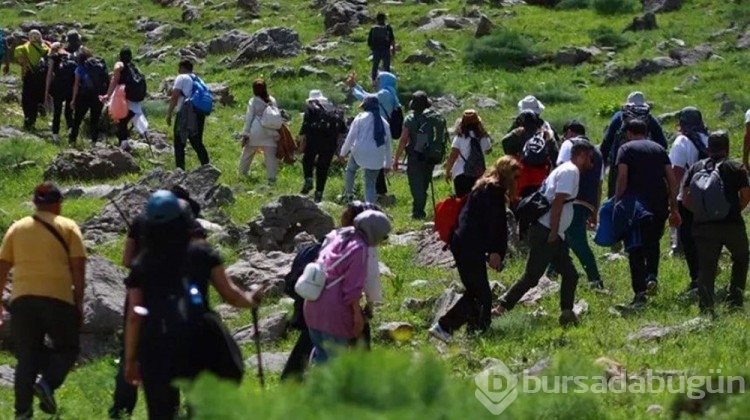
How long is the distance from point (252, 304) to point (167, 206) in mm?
1068

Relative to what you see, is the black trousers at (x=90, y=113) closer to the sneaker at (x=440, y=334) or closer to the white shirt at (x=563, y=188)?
the white shirt at (x=563, y=188)

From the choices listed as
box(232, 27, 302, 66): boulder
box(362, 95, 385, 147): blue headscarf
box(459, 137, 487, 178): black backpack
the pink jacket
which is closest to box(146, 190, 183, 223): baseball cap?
the pink jacket

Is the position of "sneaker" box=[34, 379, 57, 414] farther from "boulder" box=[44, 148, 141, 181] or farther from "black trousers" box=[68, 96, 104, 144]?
"black trousers" box=[68, 96, 104, 144]

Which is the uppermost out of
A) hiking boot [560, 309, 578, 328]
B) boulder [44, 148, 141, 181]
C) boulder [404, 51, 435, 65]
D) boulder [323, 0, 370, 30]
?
hiking boot [560, 309, 578, 328]

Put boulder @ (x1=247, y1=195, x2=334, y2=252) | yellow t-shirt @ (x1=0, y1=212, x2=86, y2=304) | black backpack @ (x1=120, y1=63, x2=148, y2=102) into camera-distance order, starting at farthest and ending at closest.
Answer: black backpack @ (x1=120, y1=63, x2=148, y2=102)
boulder @ (x1=247, y1=195, x2=334, y2=252)
yellow t-shirt @ (x1=0, y1=212, x2=86, y2=304)

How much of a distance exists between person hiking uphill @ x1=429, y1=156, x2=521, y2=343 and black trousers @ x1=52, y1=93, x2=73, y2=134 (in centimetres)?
1193

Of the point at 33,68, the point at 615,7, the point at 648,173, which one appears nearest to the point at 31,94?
the point at 33,68

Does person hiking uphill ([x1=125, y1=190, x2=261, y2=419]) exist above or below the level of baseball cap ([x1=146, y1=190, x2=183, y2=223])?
below

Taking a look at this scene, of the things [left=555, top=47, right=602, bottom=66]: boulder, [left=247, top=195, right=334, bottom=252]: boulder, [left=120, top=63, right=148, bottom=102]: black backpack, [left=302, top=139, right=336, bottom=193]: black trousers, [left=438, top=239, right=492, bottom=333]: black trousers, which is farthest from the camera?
[left=555, top=47, right=602, bottom=66]: boulder

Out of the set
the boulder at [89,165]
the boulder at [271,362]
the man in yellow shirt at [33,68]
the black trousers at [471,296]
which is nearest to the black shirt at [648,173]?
the black trousers at [471,296]

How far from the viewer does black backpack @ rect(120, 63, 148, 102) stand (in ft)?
68.8

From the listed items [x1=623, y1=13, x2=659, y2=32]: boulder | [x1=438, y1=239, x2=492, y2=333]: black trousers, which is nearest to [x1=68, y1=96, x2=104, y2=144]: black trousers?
[x1=438, y1=239, x2=492, y2=333]: black trousers

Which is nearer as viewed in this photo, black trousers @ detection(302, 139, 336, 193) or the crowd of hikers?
the crowd of hikers

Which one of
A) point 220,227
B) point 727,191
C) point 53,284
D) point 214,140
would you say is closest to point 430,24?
point 214,140
